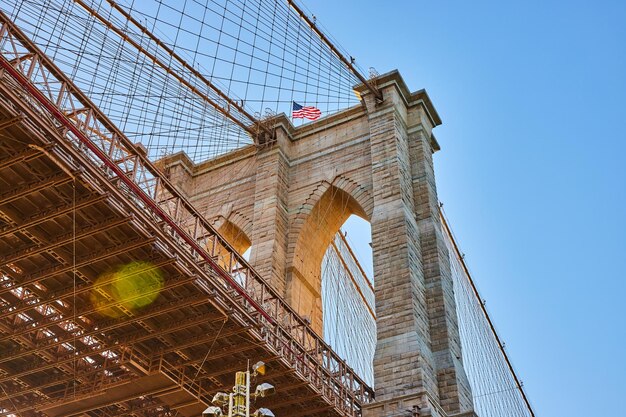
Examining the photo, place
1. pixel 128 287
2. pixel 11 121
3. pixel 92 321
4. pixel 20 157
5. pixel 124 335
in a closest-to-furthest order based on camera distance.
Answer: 1. pixel 11 121
2. pixel 20 157
3. pixel 128 287
4. pixel 92 321
5. pixel 124 335

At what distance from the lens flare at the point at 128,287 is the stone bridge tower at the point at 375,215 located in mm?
8442

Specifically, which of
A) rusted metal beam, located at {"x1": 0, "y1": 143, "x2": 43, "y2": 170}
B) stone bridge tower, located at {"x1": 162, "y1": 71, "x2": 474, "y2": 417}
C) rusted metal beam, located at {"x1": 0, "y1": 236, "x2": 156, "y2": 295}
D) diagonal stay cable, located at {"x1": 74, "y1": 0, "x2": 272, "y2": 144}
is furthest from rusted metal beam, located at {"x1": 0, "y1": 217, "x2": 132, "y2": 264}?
diagonal stay cable, located at {"x1": 74, "y1": 0, "x2": 272, "y2": 144}

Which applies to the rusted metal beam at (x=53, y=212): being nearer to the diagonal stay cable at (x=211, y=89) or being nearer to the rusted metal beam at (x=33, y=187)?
the rusted metal beam at (x=33, y=187)

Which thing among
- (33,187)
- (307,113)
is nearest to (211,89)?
(307,113)

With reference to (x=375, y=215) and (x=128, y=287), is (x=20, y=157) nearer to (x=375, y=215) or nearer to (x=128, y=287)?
(x=128, y=287)

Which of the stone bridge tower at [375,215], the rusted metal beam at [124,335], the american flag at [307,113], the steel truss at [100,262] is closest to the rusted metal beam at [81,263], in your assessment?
the steel truss at [100,262]

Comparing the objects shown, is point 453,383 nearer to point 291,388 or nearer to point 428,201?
point 291,388

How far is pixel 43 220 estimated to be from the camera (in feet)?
60.4

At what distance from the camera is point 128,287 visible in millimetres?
20391

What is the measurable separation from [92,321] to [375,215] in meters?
12.3

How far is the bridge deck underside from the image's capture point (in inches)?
717

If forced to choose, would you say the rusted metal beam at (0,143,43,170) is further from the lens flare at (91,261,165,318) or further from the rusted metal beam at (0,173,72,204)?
the lens flare at (91,261,165,318)

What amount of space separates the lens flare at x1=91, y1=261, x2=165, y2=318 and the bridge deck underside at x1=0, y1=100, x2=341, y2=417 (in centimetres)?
8

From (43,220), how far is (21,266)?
7.55 feet
